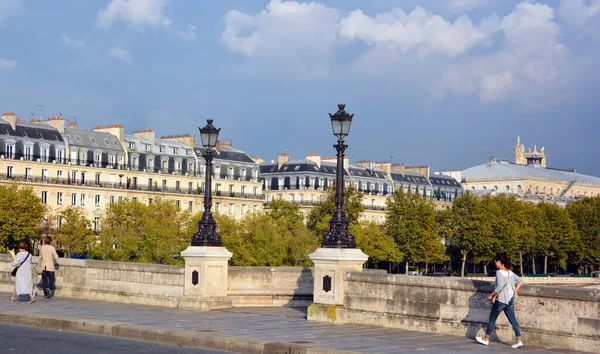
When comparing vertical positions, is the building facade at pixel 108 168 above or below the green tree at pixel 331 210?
above

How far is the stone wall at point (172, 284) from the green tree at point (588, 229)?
396ft

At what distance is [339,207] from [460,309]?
4734 mm

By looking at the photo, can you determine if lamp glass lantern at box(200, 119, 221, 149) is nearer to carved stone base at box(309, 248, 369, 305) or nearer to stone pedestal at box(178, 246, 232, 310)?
stone pedestal at box(178, 246, 232, 310)

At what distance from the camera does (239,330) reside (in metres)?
21.3

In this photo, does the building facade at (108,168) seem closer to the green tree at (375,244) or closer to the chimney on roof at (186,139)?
the chimney on roof at (186,139)

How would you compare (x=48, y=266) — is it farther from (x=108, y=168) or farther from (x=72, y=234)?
(x=108, y=168)

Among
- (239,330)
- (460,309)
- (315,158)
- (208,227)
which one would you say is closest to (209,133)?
(208,227)

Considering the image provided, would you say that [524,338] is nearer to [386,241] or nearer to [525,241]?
[386,241]

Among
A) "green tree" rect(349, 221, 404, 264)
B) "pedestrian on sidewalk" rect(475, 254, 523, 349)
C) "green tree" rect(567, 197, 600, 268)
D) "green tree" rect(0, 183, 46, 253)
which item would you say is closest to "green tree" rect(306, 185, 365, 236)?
"green tree" rect(349, 221, 404, 264)

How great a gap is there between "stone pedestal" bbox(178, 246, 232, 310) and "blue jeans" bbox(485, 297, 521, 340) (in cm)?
946

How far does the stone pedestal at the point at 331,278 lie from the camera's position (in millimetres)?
23047

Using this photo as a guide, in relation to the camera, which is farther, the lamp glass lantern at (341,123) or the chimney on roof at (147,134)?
the chimney on roof at (147,134)

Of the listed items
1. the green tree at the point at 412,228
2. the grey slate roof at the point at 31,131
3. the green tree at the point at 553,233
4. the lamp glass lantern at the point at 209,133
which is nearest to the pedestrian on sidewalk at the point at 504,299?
the lamp glass lantern at the point at 209,133

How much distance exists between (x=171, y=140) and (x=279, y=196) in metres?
20.4
